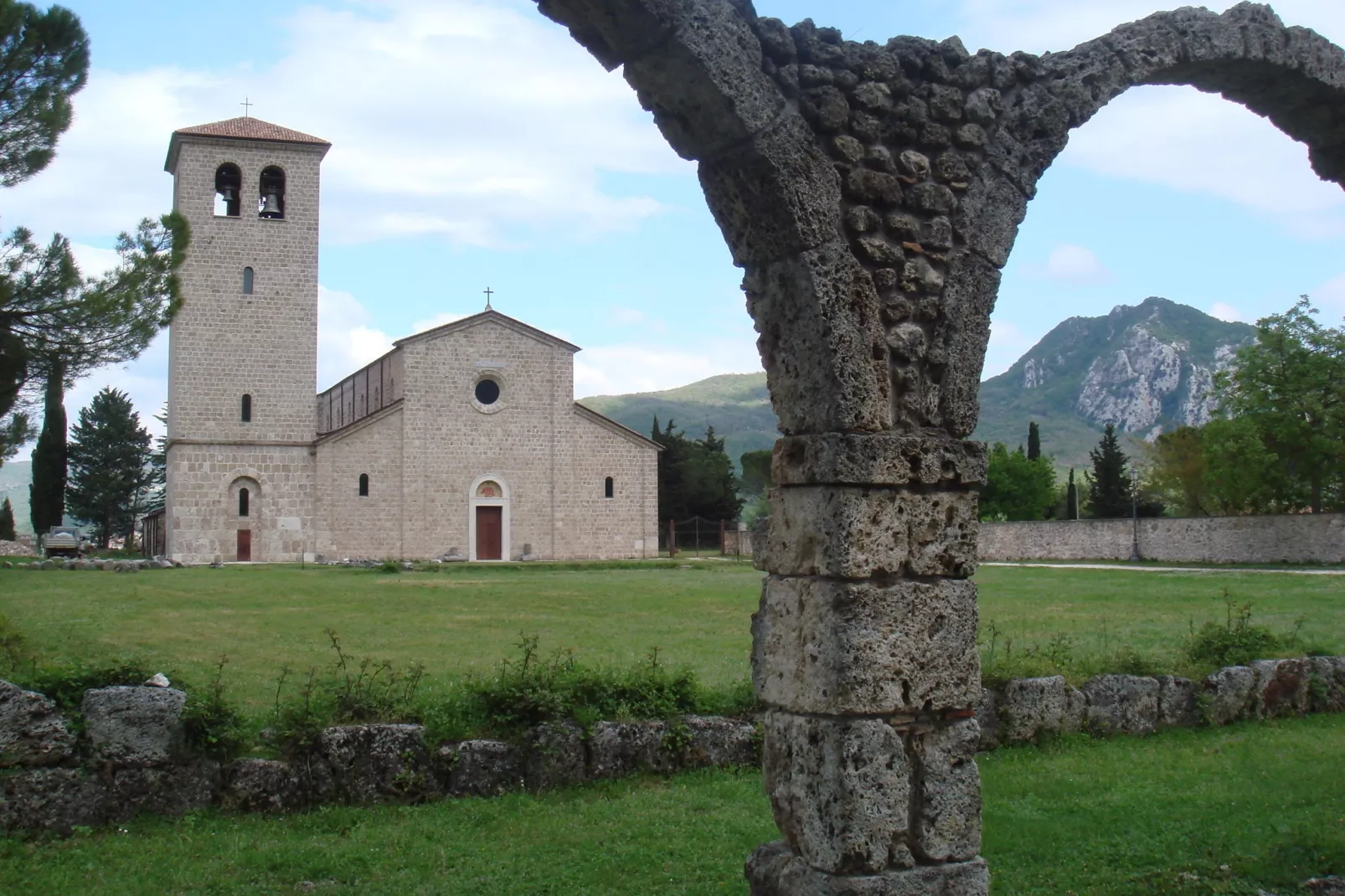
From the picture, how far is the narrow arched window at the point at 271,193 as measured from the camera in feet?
127

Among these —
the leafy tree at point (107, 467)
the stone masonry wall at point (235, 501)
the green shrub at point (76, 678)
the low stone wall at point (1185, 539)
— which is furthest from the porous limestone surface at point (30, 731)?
the leafy tree at point (107, 467)

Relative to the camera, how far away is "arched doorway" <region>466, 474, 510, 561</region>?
131ft

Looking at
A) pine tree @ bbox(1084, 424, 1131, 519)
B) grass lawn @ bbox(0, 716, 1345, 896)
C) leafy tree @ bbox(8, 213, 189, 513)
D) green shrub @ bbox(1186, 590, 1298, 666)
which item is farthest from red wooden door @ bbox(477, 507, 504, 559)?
grass lawn @ bbox(0, 716, 1345, 896)

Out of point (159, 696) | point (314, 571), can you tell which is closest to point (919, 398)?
point (159, 696)

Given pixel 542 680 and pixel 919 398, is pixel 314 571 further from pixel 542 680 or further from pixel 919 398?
pixel 919 398

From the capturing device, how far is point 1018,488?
55500 millimetres

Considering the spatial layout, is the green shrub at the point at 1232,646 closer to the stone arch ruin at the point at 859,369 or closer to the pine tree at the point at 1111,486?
the stone arch ruin at the point at 859,369

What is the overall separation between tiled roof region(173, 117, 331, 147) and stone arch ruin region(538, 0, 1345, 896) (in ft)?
118

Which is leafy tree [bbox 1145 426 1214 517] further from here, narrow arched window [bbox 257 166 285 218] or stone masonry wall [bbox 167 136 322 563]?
narrow arched window [bbox 257 166 285 218]

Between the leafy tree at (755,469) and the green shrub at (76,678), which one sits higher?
the leafy tree at (755,469)

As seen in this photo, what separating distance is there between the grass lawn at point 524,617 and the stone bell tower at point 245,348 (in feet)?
29.8

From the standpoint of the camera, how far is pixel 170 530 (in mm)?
36594

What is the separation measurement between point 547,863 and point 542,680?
1805 millimetres

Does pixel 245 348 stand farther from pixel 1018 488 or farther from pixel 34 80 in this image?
pixel 1018 488
